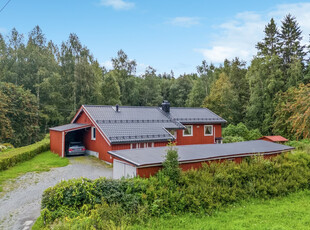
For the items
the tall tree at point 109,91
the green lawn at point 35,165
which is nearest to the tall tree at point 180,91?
the tall tree at point 109,91

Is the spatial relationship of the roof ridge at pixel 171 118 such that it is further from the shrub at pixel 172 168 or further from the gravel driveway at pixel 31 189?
the shrub at pixel 172 168

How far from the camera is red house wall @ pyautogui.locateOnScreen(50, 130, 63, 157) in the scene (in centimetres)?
1891

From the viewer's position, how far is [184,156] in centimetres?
1001

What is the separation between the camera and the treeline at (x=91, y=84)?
28641 millimetres

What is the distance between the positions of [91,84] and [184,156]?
28.1 meters

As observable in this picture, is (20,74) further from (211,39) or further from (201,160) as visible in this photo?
(201,160)

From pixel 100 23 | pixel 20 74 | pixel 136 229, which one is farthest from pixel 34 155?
pixel 20 74

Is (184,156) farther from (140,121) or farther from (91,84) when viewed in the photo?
(91,84)

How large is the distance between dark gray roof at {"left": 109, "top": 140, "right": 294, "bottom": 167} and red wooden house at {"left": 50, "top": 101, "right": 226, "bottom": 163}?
5254 mm

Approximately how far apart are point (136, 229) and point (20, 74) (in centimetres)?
3674

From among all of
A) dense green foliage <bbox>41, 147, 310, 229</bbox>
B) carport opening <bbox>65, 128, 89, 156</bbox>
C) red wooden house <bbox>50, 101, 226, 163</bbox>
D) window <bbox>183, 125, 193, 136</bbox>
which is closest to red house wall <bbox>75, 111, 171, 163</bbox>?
red wooden house <bbox>50, 101, 226, 163</bbox>

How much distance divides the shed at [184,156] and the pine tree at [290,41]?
2268 cm

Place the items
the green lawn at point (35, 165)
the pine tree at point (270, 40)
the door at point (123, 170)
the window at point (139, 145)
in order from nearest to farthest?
the door at point (123, 170), the green lawn at point (35, 165), the window at point (139, 145), the pine tree at point (270, 40)

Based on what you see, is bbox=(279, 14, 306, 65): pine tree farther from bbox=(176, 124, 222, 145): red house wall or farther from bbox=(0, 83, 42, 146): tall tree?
bbox=(0, 83, 42, 146): tall tree
